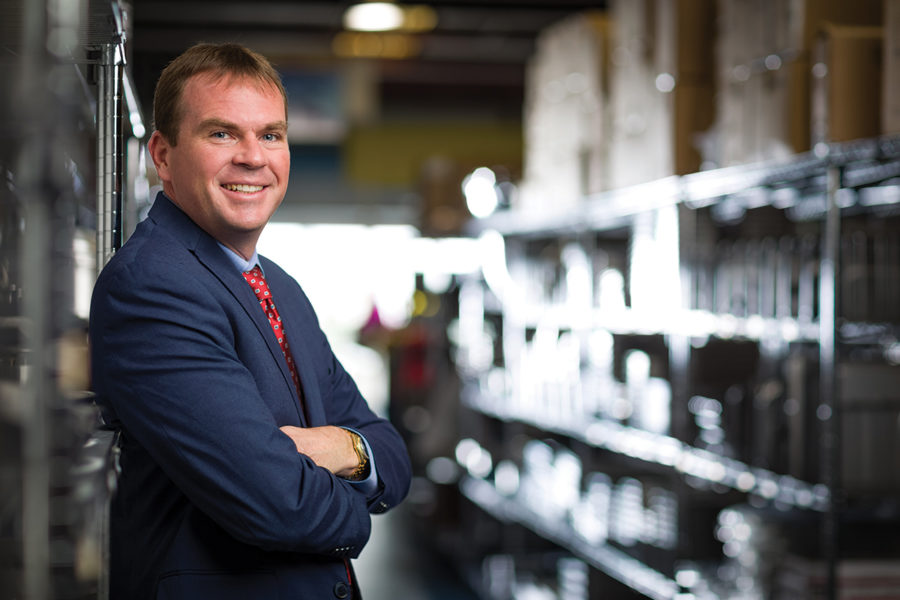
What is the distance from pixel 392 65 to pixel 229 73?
888cm

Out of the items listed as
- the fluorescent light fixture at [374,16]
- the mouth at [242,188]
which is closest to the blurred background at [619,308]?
the mouth at [242,188]

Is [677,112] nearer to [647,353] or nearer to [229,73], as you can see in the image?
[647,353]

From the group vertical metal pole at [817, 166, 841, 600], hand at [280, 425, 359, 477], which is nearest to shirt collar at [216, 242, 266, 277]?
hand at [280, 425, 359, 477]

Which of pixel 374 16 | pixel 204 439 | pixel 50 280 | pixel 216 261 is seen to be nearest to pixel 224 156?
pixel 216 261

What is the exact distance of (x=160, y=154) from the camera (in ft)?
4.94

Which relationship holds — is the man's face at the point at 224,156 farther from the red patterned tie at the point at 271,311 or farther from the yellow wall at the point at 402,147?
the yellow wall at the point at 402,147

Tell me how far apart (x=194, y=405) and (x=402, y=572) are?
4.70 meters

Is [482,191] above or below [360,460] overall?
above

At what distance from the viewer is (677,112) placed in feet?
10.8

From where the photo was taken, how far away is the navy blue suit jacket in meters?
1.33

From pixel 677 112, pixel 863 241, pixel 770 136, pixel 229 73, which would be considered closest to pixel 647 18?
pixel 677 112

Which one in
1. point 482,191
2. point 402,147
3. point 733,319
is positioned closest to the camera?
point 733,319

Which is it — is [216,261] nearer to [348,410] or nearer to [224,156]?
[224,156]

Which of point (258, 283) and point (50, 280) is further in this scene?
point (258, 283)
